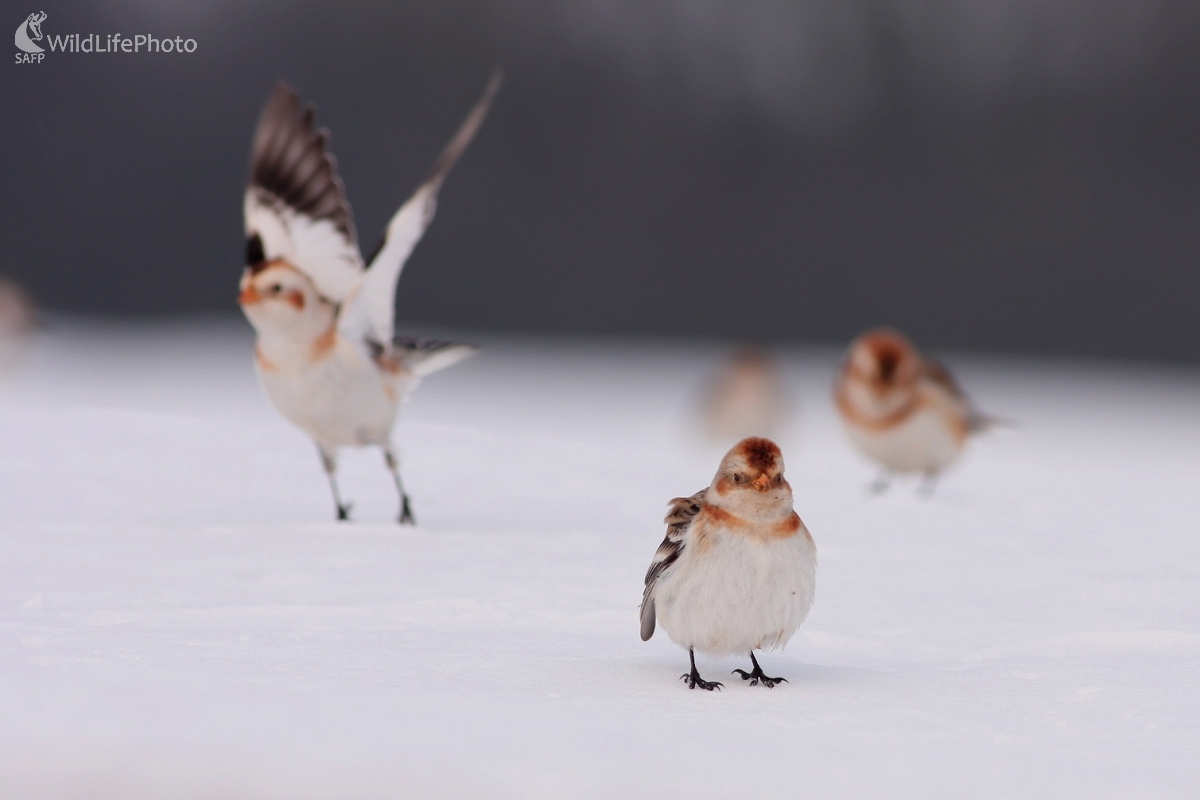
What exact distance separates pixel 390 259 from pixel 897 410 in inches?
145

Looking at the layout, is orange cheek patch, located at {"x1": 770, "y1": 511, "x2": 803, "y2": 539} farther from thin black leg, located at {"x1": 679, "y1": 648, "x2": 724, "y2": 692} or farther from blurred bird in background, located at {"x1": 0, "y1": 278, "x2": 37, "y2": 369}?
blurred bird in background, located at {"x1": 0, "y1": 278, "x2": 37, "y2": 369}

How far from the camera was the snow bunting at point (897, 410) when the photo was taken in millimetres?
8133

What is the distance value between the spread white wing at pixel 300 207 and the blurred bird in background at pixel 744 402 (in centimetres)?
563

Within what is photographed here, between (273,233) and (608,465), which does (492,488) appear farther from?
(273,233)

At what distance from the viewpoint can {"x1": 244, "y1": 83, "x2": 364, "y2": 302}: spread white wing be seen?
5.99 meters

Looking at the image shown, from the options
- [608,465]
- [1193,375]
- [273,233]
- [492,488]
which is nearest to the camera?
[273,233]

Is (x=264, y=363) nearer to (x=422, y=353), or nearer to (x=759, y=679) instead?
(x=422, y=353)

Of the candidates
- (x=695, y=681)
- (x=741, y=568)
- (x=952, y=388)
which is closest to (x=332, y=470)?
(x=695, y=681)

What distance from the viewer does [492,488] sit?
7.11 m

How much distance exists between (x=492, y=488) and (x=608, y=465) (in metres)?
0.96

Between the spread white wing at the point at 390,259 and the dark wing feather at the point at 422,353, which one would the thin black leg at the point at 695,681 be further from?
the dark wing feather at the point at 422,353

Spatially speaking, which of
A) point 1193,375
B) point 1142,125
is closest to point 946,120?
point 1142,125

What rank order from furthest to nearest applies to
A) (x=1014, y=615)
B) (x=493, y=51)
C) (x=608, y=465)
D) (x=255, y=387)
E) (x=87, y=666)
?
1. (x=493, y=51)
2. (x=255, y=387)
3. (x=608, y=465)
4. (x=1014, y=615)
5. (x=87, y=666)

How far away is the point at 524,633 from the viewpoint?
13.3 ft
